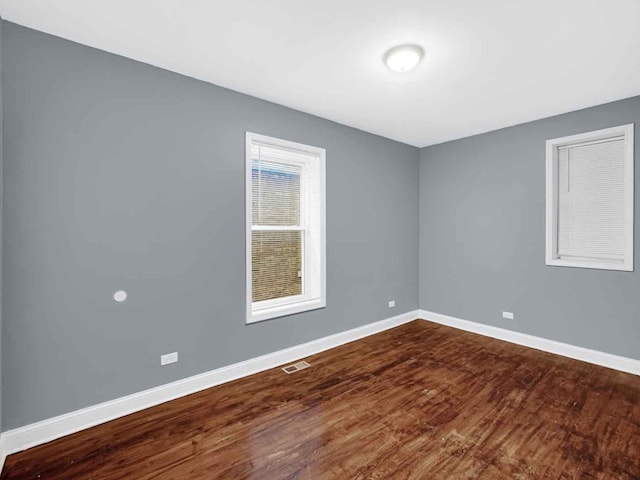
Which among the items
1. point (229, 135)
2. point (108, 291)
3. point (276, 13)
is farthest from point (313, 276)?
point (276, 13)

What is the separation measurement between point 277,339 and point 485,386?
2.02m

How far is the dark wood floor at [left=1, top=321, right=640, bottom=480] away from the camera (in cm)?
178

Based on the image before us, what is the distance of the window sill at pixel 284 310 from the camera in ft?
9.90

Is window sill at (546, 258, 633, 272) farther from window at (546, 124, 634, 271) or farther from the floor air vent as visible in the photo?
the floor air vent

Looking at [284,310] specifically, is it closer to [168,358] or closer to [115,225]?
[168,358]

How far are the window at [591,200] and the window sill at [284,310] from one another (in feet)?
9.13

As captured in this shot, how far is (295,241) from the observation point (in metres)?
3.61

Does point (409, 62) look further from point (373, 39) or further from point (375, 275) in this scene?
point (375, 275)

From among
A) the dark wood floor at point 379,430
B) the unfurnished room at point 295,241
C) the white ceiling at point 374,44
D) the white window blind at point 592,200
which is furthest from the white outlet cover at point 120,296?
the white window blind at point 592,200

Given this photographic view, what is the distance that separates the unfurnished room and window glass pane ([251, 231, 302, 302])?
3 centimetres

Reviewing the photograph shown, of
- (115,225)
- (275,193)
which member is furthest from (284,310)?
(115,225)

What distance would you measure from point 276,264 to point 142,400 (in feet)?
5.59

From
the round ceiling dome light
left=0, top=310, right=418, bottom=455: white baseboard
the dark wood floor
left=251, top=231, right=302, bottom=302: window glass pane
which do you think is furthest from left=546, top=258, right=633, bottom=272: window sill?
left=251, top=231, right=302, bottom=302: window glass pane

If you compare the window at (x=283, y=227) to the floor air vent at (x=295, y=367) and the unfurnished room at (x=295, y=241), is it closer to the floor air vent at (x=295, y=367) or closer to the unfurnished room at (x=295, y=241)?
the unfurnished room at (x=295, y=241)
